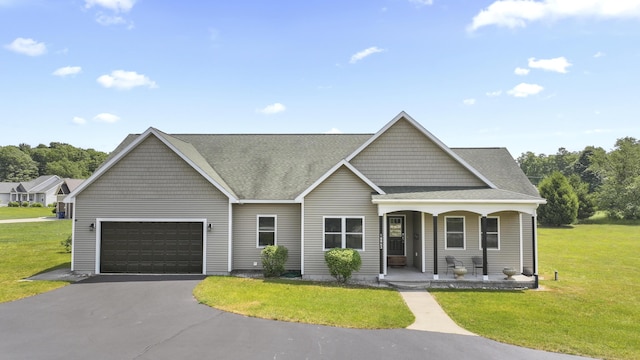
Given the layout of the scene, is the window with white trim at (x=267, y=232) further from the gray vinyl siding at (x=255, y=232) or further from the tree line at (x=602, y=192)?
the tree line at (x=602, y=192)

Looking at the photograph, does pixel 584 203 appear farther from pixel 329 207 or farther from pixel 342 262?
pixel 342 262

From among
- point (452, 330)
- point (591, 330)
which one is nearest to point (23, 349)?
point (452, 330)

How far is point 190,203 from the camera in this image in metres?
16.2

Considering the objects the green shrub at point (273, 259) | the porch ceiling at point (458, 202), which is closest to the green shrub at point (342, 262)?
the green shrub at point (273, 259)

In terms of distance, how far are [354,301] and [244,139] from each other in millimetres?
12459

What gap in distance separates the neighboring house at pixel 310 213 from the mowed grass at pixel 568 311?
2.06 m

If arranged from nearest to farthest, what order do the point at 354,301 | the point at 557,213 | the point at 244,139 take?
the point at 354,301 < the point at 244,139 < the point at 557,213

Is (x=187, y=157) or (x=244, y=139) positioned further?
(x=244, y=139)

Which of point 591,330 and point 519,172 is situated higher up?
point 519,172

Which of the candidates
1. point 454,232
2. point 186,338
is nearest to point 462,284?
point 454,232

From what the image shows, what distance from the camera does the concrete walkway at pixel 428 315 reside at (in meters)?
9.80

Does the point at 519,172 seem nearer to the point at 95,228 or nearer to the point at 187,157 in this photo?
the point at 187,157

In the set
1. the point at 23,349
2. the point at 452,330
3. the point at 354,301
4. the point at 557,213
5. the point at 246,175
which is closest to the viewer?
the point at 23,349

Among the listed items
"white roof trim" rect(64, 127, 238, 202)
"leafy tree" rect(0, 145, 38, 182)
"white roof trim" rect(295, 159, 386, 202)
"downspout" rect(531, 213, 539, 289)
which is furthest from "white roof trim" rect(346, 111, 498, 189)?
"leafy tree" rect(0, 145, 38, 182)
